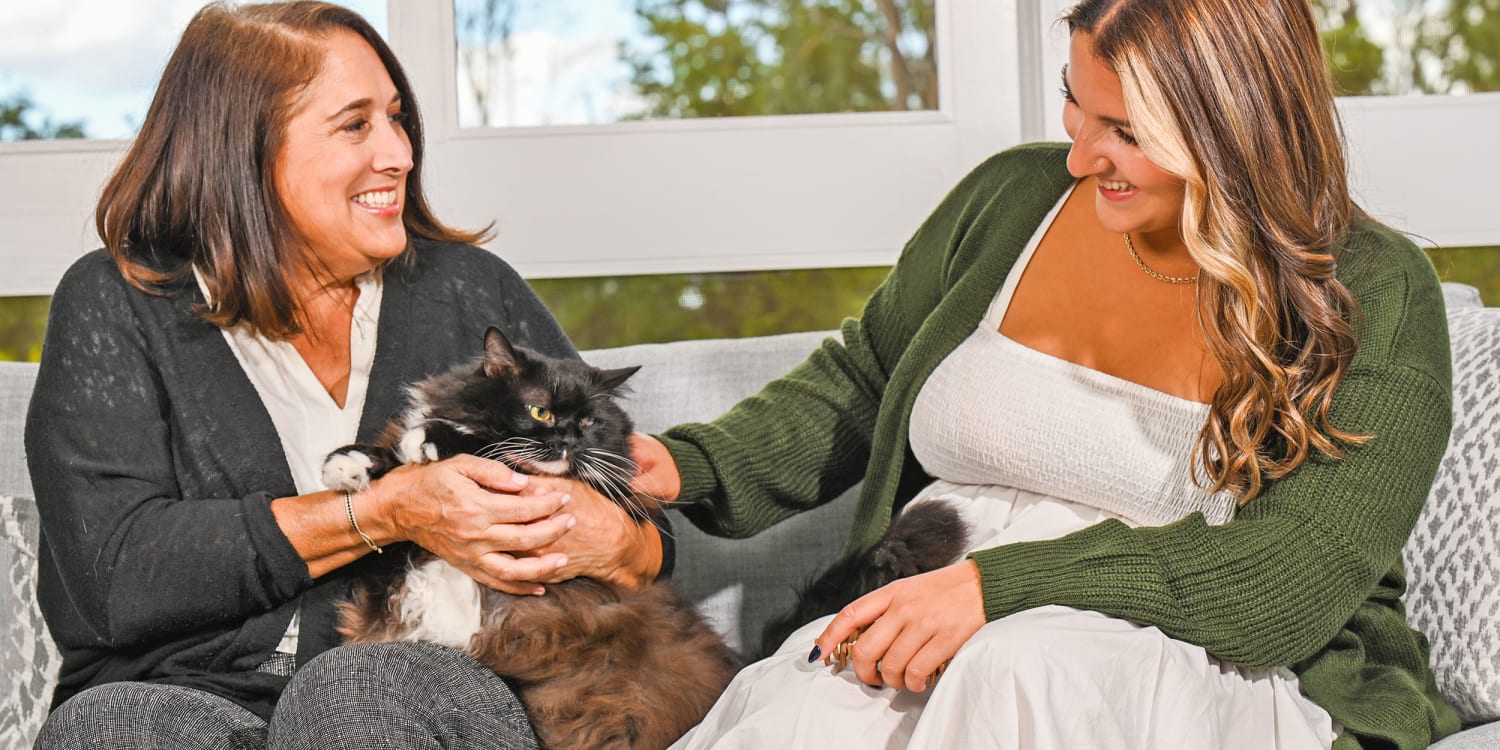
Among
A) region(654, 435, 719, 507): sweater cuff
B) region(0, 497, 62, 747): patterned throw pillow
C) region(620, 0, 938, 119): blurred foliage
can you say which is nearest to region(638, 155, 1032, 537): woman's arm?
region(654, 435, 719, 507): sweater cuff

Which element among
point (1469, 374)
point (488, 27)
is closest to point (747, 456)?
point (1469, 374)

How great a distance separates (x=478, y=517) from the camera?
5.05ft

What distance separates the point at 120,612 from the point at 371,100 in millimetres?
783

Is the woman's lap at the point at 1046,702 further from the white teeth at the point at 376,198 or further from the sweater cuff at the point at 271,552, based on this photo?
the white teeth at the point at 376,198

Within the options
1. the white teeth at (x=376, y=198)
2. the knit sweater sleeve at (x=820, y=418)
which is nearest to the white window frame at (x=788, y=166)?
the knit sweater sleeve at (x=820, y=418)

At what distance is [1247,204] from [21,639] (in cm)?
181

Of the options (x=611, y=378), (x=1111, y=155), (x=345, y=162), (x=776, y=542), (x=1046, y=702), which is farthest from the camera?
(x=776, y=542)

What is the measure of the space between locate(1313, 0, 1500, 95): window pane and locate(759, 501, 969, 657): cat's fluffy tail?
1724 mm

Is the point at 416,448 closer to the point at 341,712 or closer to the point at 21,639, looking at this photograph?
the point at 341,712

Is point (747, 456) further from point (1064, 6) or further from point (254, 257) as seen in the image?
point (1064, 6)

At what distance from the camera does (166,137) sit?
1.80m

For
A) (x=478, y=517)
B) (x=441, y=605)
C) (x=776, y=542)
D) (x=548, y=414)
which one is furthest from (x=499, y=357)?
(x=776, y=542)

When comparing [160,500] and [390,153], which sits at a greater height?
[390,153]

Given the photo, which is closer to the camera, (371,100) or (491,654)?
(491,654)
